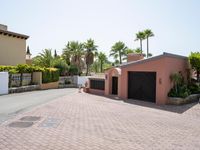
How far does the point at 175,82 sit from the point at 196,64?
3.69m

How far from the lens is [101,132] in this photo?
8.99 meters

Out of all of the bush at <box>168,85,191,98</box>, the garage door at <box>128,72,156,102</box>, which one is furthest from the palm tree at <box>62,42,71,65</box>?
the bush at <box>168,85,191,98</box>

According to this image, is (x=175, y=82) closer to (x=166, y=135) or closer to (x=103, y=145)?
(x=166, y=135)

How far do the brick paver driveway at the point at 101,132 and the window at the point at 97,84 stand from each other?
11.6 m

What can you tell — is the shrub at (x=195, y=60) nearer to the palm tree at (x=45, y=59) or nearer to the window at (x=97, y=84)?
the window at (x=97, y=84)

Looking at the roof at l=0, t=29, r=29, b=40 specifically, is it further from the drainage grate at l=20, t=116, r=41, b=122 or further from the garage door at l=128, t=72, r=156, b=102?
the drainage grate at l=20, t=116, r=41, b=122

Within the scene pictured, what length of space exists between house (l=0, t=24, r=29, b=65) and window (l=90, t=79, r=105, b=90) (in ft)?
44.1

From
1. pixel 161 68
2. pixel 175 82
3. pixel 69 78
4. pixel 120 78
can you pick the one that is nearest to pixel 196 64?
pixel 175 82

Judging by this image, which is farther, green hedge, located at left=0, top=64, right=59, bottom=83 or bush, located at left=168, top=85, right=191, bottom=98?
green hedge, located at left=0, top=64, right=59, bottom=83

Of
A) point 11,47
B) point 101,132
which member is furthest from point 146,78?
point 11,47

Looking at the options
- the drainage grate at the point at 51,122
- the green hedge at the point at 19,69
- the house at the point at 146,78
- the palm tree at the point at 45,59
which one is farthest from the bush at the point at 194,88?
the palm tree at the point at 45,59

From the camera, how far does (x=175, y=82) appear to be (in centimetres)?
1842

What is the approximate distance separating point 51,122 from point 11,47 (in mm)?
24372

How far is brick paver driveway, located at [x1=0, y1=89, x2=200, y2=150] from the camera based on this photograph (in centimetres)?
742
